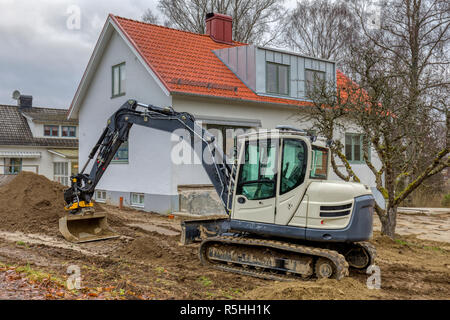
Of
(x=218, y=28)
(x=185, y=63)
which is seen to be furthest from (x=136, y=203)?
(x=218, y=28)

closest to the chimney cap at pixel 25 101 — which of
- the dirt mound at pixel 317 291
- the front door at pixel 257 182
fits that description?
the front door at pixel 257 182

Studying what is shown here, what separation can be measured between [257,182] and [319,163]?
3.89ft

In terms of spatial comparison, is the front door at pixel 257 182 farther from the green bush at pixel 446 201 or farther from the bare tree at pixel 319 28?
the bare tree at pixel 319 28

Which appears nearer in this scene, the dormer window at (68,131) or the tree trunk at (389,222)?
the tree trunk at (389,222)

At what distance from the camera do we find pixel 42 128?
3266 centimetres

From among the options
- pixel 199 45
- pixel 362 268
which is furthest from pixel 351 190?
pixel 199 45

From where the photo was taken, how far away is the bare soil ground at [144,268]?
6258 mm

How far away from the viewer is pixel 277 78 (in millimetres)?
18250

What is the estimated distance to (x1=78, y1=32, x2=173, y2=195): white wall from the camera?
15820 millimetres

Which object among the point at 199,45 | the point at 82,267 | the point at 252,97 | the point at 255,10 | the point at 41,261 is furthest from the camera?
the point at 255,10

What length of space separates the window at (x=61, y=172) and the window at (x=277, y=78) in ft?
62.5

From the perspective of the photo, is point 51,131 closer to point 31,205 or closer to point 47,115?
point 47,115

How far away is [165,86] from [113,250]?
660 cm

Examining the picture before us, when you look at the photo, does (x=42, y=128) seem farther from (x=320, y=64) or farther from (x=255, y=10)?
(x=320, y=64)
